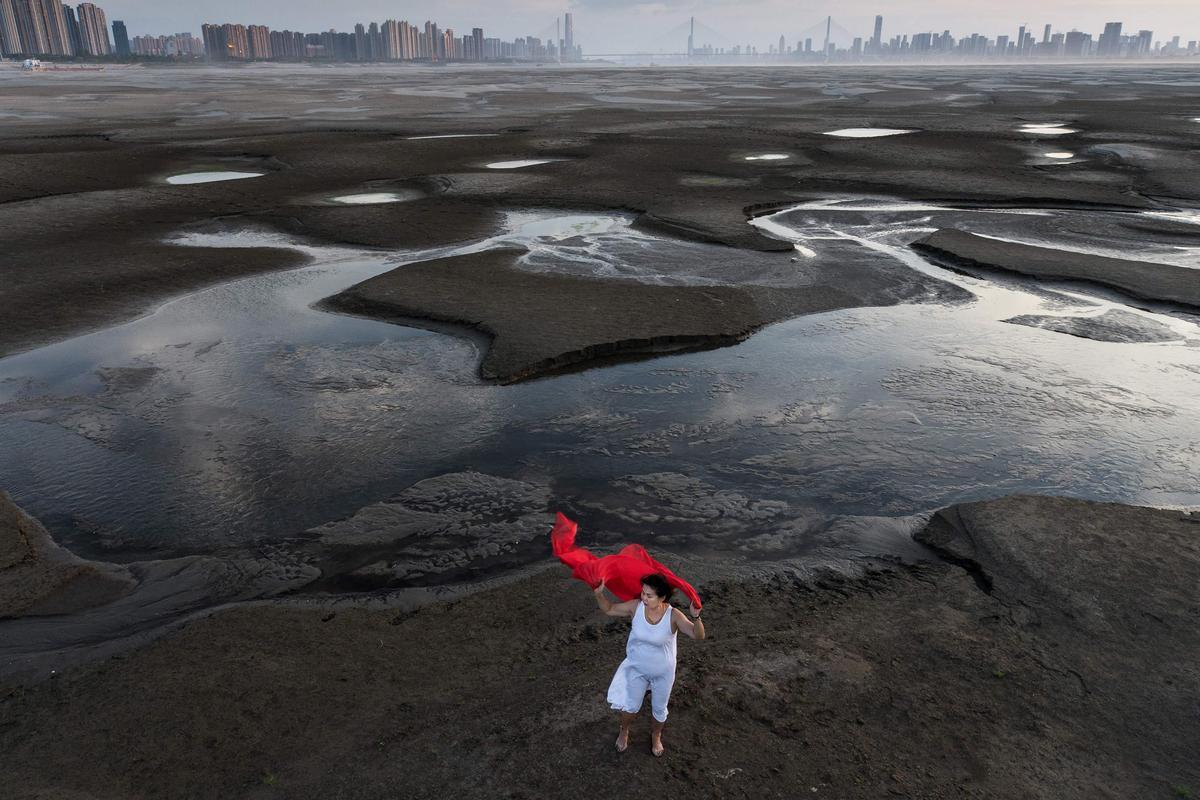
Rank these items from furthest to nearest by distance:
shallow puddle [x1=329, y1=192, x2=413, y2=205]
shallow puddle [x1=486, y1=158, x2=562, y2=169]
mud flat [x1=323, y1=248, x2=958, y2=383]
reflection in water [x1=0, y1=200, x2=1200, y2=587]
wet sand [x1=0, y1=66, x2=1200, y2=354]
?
shallow puddle [x1=486, y1=158, x2=562, y2=169], shallow puddle [x1=329, y1=192, x2=413, y2=205], wet sand [x1=0, y1=66, x2=1200, y2=354], mud flat [x1=323, y1=248, x2=958, y2=383], reflection in water [x1=0, y1=200, x2=1200, y2=587]

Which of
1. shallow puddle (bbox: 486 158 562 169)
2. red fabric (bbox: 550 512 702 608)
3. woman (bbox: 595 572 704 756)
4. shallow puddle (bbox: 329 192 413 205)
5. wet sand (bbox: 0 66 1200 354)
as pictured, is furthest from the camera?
shallow puddle (bbox: 486 158 562 169)

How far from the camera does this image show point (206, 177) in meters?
24.9

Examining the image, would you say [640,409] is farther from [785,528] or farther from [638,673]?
[638,673]

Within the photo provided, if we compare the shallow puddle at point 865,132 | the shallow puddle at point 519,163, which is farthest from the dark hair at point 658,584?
the shallow puddle at point 865,132

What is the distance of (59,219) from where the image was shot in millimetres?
18969

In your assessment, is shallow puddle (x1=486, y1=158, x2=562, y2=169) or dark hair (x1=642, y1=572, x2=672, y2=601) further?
shallow puddle (x1=486, y1=158, x2=562, y2=169)

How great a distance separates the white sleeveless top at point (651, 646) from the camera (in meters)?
4.21

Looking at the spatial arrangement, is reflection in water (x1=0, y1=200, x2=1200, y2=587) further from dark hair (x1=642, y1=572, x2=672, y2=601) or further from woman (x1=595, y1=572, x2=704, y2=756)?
dark hair (x1=642, y1=572, x2=672, y2=601)

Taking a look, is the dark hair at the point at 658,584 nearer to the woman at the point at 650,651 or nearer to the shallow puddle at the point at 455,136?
the woman at the point at 650,651

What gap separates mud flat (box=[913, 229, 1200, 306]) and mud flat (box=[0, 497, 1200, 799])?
9.38m

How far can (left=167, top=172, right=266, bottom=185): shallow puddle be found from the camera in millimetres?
23950

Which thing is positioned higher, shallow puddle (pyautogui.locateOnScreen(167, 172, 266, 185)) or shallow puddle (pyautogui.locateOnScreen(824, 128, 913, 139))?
shallow puddle (pyautogui.locateOnScreen(824, 128, 913, 139))

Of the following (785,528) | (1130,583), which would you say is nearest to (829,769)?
(785,528)

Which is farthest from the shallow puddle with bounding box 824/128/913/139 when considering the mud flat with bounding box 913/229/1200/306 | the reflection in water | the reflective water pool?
the reflective water pool
